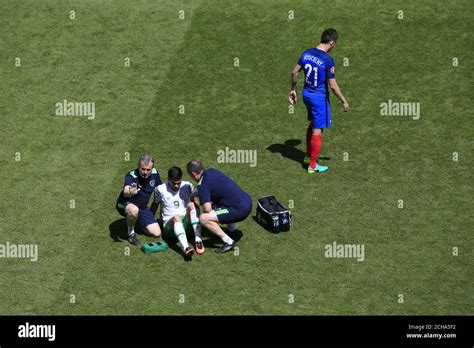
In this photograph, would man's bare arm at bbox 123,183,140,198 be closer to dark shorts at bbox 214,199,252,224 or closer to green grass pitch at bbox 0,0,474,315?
green grass pitch at bbox 0,0,474,315

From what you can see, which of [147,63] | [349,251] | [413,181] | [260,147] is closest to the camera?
[349,251]

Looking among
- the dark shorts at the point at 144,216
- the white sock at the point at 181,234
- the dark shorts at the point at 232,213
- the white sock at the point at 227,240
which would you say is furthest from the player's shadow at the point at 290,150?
the white sock at the point at 181,234

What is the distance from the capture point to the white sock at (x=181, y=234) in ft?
48.9

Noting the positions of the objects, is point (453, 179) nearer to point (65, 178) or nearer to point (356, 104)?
point (356, 104)

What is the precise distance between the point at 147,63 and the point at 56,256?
7038 mm

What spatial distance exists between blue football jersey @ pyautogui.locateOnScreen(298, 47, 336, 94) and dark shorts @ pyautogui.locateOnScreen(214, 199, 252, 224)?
3.34m

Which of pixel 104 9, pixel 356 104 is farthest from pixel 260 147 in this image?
pixel 104 9

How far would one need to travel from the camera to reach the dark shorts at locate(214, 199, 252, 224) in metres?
15.1

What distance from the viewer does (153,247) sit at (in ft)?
49.8

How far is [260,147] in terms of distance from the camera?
1844 centimetres

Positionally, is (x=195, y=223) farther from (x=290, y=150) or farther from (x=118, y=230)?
(x=290, y=150)

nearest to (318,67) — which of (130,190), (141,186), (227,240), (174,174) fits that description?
(174,174)

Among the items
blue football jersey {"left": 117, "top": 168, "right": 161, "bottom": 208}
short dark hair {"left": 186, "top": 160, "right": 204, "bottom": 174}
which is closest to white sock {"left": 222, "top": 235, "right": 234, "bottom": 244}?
short dark hair {"left": 186, "top": 160, "right": 204, "bottom": 174}

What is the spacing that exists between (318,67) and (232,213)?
3.70 m
